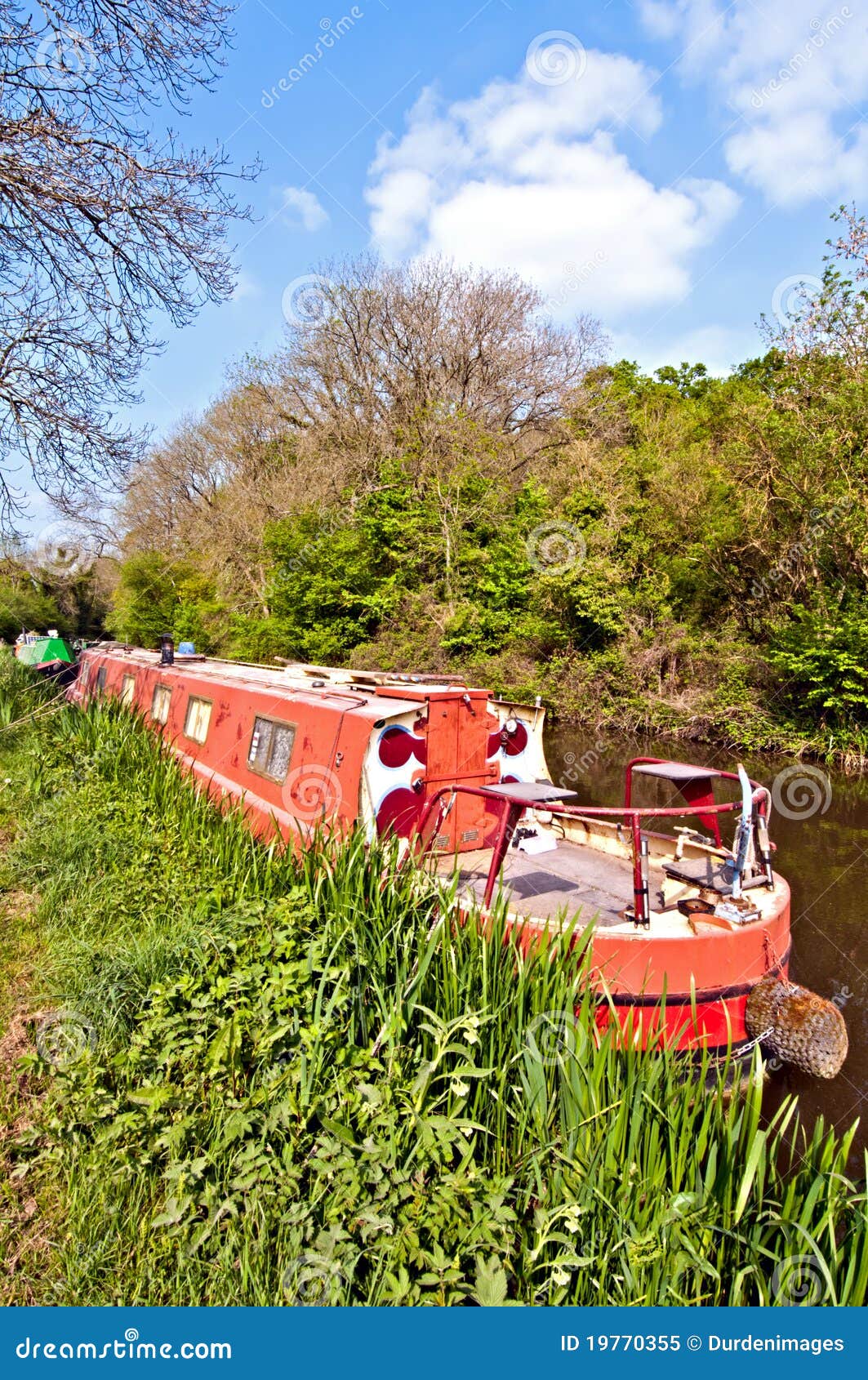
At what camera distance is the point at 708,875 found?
5512 mm

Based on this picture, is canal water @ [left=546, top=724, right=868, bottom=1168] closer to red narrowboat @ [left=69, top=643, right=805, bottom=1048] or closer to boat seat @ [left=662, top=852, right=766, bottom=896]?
red narrowboat @ [left=69, top=643, right=805, bottom=1048]

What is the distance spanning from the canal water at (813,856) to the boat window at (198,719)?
593 cm

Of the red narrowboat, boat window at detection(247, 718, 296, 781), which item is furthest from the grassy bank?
boat window at detection(247, 718, 296, 781)

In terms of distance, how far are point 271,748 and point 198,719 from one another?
7.62ft

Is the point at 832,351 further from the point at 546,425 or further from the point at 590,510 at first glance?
the point at 546,425

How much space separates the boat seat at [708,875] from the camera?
17.3 ft

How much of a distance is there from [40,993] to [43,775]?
3520 millimetres

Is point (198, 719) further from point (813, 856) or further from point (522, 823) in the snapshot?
point (813, 856)

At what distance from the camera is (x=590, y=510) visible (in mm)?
18047

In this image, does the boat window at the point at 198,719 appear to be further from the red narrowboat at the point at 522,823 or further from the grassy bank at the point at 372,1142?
the grassy bank at the point at 372,1142

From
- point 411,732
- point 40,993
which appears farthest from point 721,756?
point 40,993

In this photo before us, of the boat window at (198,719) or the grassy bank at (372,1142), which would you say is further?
the boat window at (198,719)

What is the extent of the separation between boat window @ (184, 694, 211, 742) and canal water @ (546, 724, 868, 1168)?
5935 millimetres

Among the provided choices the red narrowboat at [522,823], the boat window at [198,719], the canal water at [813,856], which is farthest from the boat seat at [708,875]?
→ the boat window at [198,719]
